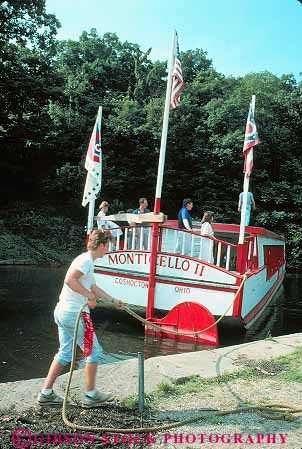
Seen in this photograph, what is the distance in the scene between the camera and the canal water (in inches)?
289

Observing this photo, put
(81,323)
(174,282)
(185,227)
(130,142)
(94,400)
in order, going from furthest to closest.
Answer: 1. (130,142)
2. (185,227)
3. (174,282)
4. (81,323)
5. (94,400)

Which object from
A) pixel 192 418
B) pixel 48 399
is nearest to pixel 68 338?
pixel 48 399

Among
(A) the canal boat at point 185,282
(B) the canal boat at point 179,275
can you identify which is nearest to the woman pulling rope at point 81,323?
(B) the canal boat at point 179,275

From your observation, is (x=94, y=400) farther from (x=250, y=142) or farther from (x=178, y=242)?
(x=250, y=142)

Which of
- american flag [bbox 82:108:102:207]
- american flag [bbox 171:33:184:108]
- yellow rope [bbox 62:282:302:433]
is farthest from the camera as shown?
american flag [bbox 82:108:102:207]

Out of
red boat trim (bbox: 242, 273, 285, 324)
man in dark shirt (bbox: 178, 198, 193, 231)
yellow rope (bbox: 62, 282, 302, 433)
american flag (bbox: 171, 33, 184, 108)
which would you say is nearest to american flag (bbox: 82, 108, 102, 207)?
man in dark shirt (bbox: 178, 198, 193, 231)

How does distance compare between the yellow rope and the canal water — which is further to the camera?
the canal water

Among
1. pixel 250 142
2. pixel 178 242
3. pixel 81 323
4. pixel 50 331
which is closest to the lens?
pixel 81 323

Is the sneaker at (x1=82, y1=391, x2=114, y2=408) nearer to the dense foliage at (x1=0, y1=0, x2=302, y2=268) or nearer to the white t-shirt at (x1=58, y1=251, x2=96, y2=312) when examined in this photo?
the white t-shirt at (x1=58, y1=251, x2=96, y2=312)

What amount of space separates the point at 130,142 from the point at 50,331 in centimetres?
2124

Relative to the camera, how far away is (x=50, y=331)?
9.18 m

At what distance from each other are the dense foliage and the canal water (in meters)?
13.9

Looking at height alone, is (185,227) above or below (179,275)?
above

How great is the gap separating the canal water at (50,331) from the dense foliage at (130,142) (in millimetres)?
13857
